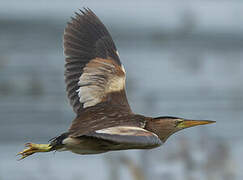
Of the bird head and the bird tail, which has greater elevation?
the bird head

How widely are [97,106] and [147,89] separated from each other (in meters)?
3.64

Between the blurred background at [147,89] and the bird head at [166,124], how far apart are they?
0.27 meters

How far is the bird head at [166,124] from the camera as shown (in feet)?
12.4

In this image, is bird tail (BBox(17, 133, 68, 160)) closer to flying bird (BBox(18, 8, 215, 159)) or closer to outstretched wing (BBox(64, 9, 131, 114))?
flying bird (BBox(18, 8, 215, 159))

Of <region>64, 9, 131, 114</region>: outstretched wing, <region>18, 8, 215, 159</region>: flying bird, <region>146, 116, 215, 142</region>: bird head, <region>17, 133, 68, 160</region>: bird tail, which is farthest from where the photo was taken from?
<region>64, 9, 131, 114</region>: outstretched wing

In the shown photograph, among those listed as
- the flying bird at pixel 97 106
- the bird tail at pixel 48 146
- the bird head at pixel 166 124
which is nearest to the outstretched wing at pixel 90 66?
the flying bird at pixel 97 106

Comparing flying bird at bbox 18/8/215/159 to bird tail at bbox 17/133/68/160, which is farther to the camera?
bird tail at bbox 17/133/68/160

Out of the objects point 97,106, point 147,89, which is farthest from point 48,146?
point 147,89

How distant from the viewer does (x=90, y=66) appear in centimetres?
436

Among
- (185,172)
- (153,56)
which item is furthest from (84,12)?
(153,56)

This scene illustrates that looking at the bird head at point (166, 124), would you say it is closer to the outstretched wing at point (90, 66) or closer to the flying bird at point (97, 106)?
the flying bird at point (97, 106)

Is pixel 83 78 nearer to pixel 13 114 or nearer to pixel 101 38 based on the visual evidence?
pixel 101 38

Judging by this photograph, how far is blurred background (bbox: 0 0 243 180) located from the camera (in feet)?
14.7

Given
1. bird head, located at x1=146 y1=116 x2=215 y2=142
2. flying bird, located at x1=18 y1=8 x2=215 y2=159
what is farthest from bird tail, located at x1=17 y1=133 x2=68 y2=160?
bird head, located at x1=146 y1=116 x2=215 y2=142
